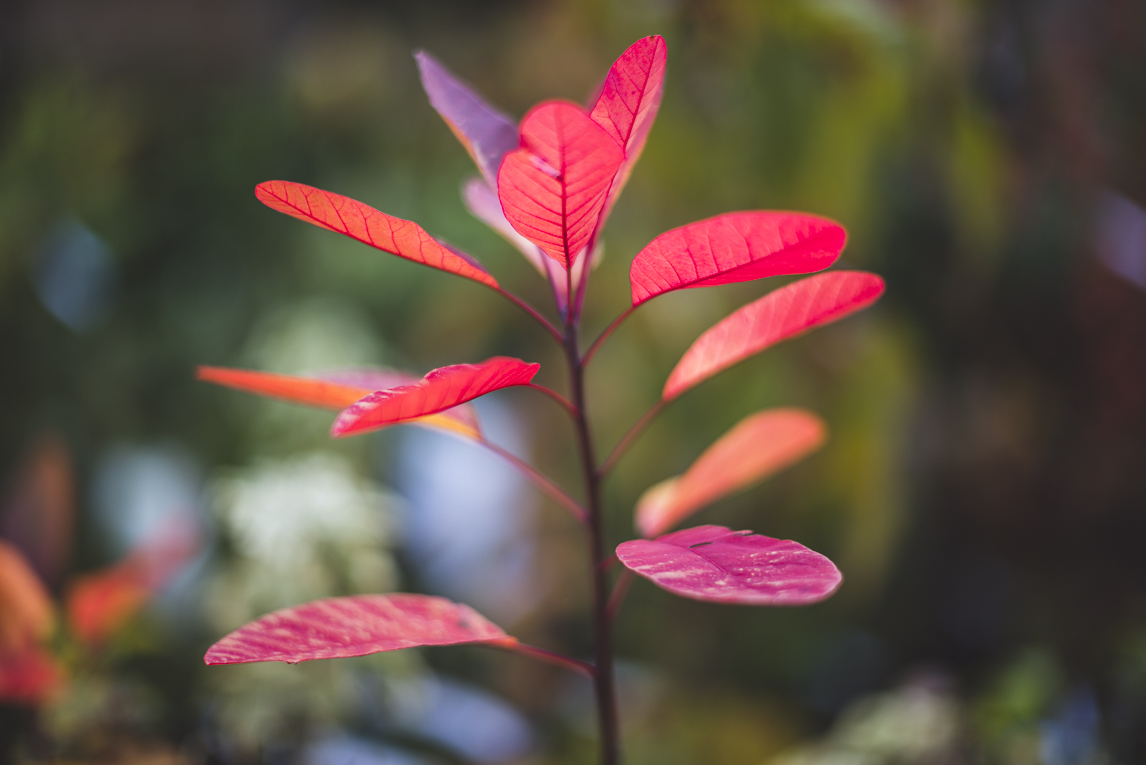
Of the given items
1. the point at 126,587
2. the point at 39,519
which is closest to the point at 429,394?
the point at 126,587

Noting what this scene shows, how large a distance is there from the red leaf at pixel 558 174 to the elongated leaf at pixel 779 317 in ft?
0.37

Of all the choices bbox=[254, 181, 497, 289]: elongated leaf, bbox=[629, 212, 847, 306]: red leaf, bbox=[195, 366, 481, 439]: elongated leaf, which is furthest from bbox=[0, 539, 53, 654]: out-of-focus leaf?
bbox=[629, 212, 847, 306]: red leaf

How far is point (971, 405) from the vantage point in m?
1.13

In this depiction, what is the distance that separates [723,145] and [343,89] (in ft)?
2.93

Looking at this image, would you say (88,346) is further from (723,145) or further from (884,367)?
(884,367)

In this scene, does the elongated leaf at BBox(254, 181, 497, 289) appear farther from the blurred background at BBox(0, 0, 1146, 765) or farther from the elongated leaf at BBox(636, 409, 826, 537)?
the blurred background at BBox(0, 0, 1146, 765)

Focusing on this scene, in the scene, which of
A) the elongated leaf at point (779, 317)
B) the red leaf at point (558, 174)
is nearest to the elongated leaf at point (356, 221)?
the red leaf at point (558, 174)

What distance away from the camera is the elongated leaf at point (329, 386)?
35cm

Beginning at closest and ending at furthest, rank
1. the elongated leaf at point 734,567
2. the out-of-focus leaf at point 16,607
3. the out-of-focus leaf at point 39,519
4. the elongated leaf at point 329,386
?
the elongated leaf at point 734,567 → the elongated leaf at point 329,386 → the out-of-focus leaf at point 16,607 → the out-of-focus leaf at point 39,519

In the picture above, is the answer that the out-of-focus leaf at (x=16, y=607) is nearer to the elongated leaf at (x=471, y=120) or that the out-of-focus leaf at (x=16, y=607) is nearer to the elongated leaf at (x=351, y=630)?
the elongated leaf at (x=351, y=630)

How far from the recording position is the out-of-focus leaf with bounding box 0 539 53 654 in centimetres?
54

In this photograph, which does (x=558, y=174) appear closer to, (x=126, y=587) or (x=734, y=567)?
(x=734, y=567)

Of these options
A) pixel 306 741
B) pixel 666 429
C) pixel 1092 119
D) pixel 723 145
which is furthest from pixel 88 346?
pixel 1092 119

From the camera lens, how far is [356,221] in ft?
0.94
